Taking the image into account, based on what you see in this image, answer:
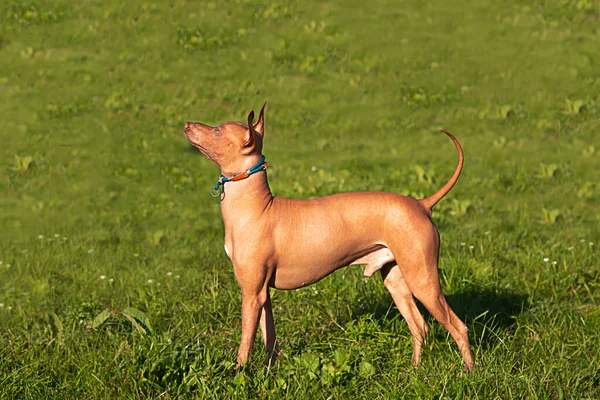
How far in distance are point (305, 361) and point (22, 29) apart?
11.4 m

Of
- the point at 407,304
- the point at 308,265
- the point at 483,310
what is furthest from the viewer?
the point at 483,310

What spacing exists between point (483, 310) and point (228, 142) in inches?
124

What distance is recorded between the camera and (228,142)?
513 cm

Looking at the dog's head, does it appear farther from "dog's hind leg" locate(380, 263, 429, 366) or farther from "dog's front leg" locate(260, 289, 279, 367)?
"dog's hind leg" locate(380, 263, 429, 366)

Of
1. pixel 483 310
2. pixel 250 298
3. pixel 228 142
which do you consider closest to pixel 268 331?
pixel 250 298

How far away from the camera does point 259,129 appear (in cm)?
523

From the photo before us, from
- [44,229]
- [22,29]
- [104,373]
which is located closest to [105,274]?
[44,229]

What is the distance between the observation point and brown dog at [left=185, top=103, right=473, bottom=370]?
514 centimetres

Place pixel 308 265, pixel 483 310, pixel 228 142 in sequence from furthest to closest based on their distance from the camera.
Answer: pixel 483 310, pixel 308 265, pixel 228 142

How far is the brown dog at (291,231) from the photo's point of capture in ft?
16.9

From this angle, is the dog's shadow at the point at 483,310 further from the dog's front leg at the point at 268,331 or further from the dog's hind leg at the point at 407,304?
the dog's front leg at the point at 268,331

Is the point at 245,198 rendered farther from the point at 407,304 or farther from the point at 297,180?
the point at 297,180

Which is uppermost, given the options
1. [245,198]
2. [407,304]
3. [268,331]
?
[245,198]

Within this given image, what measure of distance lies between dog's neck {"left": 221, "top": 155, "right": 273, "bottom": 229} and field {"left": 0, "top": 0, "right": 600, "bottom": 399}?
1.08m
